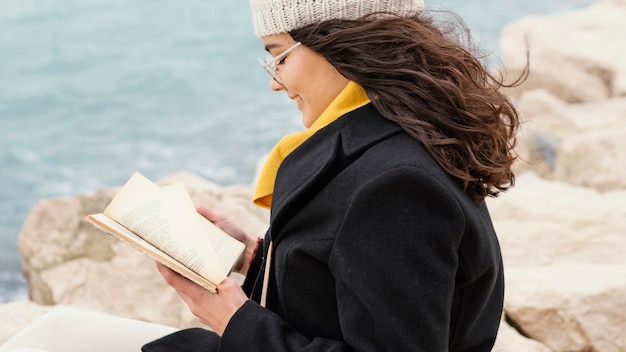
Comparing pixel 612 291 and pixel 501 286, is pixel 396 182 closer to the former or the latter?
pixel 501 286

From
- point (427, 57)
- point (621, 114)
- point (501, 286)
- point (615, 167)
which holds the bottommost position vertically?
point (621, 114)

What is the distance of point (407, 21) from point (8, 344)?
3.50 ft

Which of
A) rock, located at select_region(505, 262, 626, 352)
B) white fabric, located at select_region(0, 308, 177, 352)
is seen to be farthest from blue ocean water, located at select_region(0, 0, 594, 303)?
white fabric, located at select_region(0, 308, 177, 352)

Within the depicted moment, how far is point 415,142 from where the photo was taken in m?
1.65

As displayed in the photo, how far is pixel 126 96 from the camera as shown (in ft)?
43.2

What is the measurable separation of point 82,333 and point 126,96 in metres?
11.4

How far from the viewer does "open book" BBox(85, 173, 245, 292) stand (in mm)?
1768

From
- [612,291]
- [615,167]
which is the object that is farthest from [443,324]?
[615,167]

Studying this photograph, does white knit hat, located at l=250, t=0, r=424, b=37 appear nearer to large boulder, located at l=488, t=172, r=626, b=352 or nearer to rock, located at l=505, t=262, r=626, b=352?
large boulder, located at l=488, t=172, r=626, b=352

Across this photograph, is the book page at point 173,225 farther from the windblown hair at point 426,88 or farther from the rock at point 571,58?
the rock at point 571,58

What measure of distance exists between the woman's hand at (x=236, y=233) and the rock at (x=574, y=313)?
143cm

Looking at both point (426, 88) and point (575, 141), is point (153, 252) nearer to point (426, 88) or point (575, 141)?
point (426, 88)

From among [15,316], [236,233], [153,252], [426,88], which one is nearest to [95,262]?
[15,316]

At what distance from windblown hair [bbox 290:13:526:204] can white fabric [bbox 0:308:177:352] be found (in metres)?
0.80
